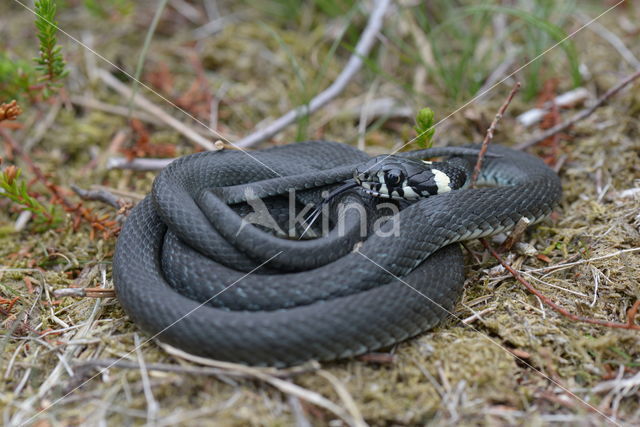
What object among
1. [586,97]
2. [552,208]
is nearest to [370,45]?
[586,97]

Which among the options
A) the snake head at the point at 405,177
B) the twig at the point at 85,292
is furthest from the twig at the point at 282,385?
the snake head at the point at 405,177

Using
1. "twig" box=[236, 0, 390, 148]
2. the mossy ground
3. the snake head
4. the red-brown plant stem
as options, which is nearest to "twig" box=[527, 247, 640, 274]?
the mossy ground

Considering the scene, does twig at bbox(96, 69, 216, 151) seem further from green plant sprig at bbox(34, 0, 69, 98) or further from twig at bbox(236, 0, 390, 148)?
green plant sprig at bbox(34, 0, 69, 98)

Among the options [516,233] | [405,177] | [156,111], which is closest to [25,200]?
[156,111]

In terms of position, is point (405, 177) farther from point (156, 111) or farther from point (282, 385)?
point (156, 111)

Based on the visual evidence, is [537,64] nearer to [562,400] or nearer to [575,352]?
[575,352]

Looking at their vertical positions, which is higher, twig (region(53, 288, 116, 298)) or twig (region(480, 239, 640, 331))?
twig (region(480, 239, 640, 331))

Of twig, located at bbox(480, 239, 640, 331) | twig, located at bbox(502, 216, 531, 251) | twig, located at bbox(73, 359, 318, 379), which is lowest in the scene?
twig, located at bbox(73, 359, 318, 379)
